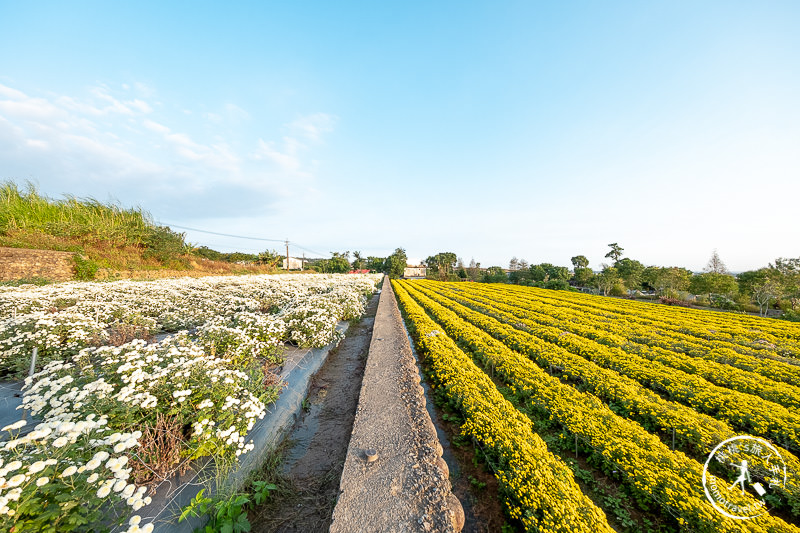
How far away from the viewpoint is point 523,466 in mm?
3383

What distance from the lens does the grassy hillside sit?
12844 millimetres

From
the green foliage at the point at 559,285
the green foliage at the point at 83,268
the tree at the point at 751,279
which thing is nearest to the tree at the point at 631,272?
the green foliage at the point at 559,285

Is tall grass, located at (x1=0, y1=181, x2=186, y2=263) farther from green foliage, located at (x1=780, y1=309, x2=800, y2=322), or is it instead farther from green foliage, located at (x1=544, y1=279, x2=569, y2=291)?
green foliage, located at (x1=544, y1=279, x2=569, y2=291)

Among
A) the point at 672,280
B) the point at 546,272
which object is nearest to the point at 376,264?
the point at 546,272

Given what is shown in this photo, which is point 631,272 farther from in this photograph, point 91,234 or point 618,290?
point 91,234

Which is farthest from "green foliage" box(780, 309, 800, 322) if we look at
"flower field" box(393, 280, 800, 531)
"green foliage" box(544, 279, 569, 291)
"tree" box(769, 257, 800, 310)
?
"green foliage" box(544, 279, 569, 291)

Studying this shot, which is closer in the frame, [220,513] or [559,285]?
[220,513]

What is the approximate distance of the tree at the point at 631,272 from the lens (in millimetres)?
40594

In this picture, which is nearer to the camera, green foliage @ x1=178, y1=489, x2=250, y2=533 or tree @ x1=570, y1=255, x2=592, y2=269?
green foliage @ x1=178, y1=489, x2=250, y2=533

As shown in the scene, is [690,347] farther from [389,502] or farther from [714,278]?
[714,278]

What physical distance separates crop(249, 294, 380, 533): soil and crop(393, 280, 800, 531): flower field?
2.24 metres

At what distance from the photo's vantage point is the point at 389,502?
3062 mm

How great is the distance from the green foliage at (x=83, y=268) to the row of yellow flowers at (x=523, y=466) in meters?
17.5
